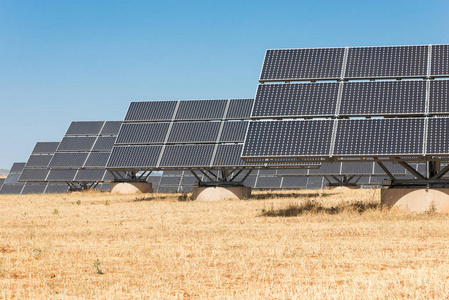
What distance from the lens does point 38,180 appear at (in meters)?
57.6

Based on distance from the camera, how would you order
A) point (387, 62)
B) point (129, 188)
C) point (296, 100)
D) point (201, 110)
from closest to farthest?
point (296, 100), point (387, 62), point (201, 110), point (129, 188)

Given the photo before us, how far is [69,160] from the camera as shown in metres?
54.8

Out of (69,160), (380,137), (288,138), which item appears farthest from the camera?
(69,160)

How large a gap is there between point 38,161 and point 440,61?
49.0 metres

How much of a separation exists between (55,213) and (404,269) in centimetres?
1747

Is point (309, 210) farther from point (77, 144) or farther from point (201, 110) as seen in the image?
point (77, 144)

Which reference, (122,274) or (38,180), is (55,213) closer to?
(122,274)

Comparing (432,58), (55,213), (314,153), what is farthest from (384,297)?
(55,213)

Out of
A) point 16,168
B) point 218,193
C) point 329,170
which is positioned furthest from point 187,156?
point 16,168

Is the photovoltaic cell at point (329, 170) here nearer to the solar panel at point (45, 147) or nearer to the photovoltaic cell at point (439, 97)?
the solar panel at point (45, 147)

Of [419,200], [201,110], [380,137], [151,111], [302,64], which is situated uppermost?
[201,110]

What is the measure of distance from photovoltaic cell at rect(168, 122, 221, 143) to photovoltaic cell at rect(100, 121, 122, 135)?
808 inches

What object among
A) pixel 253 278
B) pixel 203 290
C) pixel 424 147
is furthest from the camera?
pixel 424 147

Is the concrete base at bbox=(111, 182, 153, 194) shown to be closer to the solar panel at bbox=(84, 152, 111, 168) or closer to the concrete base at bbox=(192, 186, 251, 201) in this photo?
the solar panel at bbox=(84, 152, 111, 168)
